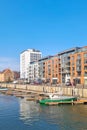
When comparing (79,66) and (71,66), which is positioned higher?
(71,66)

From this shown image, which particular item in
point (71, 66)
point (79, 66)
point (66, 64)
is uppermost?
point (66, 64)

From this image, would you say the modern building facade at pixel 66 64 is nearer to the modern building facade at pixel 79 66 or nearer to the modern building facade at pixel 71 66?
the modern building facade at pixel 71 66

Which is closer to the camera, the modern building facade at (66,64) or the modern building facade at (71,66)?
the modern building facade at (71,66)

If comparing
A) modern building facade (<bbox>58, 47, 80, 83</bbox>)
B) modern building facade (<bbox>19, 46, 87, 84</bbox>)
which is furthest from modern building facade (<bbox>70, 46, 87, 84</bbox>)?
modern building facade (<bbox>58, 47, 80, 83</bbox>)

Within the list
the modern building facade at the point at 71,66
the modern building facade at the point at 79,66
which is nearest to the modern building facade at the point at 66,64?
the modern building facade at the point at 71,66

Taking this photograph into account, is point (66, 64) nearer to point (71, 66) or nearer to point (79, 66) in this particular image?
point (71, 66)

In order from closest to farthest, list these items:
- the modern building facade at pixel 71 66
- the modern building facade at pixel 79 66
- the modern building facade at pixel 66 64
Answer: the modern building facade at pixel 79 66, the modern building facade at pixel 71 66, the modern building facade at pixel 66 64

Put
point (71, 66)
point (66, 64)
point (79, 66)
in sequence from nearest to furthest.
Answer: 1. point (79, 66)
2. point (71, 66)
3. point (66, 64)

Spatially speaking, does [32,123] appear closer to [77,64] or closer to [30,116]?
[30,116]

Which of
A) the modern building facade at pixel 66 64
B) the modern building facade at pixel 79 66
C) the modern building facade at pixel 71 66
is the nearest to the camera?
the modern building facade at pixel 79 66

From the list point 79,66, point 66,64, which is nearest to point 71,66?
point 66,64

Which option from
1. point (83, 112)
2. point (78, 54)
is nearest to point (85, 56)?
point (78, 54)

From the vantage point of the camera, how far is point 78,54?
159375 millimetres

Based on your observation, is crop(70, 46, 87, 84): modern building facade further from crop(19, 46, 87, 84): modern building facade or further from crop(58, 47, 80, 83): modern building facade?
crop(58, 47, 80, 83): modern building facade
